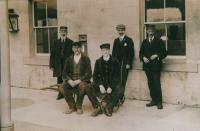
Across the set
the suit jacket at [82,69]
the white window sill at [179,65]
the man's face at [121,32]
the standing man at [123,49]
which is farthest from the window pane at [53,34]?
the white window sill at [179,65]

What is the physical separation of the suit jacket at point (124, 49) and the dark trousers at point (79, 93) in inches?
57.0

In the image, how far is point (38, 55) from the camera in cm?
1358

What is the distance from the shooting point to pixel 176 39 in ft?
34.0

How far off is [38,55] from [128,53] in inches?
157

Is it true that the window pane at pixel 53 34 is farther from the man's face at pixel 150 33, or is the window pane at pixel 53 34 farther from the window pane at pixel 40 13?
the man's face at pixel 150 33

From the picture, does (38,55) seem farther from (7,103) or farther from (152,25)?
(7,103)

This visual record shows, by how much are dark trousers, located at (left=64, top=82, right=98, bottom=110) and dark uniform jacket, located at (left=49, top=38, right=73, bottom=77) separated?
1841 mm

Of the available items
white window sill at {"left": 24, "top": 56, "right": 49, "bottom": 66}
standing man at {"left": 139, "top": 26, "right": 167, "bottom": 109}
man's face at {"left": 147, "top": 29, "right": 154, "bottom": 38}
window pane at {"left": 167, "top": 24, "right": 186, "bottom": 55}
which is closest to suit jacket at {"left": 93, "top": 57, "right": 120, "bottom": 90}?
standing man at {"left": 139, "top": 26, "right": 167, "bottom": 109}

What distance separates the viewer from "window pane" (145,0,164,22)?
10.6 meters

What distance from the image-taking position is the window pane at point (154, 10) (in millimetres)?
10590

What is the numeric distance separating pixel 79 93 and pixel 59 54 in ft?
7.11

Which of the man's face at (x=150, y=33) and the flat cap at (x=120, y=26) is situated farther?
the flat cap at (x=120, y=26)

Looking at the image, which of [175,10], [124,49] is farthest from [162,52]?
[175,10]

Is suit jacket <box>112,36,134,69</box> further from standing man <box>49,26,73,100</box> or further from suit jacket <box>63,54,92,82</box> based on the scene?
Answer: standing man <box>49,26,73,100</box>
